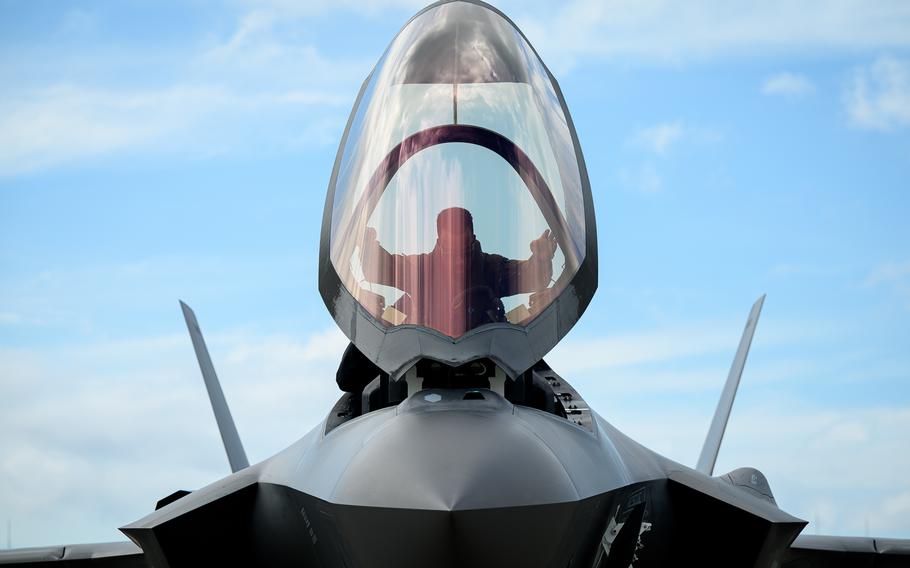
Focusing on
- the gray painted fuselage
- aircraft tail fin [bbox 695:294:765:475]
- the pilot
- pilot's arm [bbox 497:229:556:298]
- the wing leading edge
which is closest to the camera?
the gray painted fuselage

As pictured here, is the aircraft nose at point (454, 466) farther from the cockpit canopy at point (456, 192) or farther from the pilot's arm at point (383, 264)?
the pilot's arm at point (383, 264)

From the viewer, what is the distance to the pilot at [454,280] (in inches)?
191

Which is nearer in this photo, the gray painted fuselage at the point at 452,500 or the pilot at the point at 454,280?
the gray painted fuselage at the point at 452,500

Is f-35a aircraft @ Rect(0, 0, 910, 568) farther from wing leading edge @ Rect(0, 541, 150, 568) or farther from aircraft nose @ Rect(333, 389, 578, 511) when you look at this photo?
wing leading edge @ Rect(0, 541, 150, 568)

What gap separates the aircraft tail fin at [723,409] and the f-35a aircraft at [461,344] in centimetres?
418

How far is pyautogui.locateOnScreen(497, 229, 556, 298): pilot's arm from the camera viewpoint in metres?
4.96

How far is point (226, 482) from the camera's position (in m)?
5.56

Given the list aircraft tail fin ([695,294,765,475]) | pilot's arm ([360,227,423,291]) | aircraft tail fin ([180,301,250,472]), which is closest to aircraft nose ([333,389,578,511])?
pilot's arm ([360,227,423,291])

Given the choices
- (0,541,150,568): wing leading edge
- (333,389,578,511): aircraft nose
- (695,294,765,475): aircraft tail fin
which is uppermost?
(695,294,765,475): aircraft tail fin

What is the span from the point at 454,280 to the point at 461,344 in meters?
0.29

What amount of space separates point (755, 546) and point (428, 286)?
6.68 ft

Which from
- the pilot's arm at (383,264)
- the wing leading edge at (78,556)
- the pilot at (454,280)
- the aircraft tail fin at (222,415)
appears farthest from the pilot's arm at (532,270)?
the aircraft tail fin at (222,415)

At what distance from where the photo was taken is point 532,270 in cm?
509

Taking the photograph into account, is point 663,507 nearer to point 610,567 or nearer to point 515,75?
point 610,567
